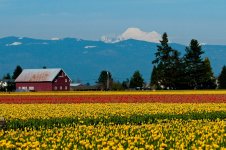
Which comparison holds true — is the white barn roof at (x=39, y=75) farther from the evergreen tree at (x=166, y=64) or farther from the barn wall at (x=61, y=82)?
the evergreen tree at (x=166, y=64)

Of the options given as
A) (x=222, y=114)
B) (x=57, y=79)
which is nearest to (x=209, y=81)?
(x=57, y=79)

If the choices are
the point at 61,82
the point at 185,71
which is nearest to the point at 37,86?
the point at 61,82

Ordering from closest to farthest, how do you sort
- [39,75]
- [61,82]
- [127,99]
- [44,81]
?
[127,99], [44,81], [61,82], [39,75]

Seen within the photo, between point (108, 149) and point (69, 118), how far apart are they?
11971 millimetres

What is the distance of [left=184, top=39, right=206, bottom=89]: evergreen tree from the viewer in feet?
336

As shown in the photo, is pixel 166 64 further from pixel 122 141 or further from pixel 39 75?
pixel 122 141

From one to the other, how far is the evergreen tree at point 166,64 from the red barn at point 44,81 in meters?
26.1

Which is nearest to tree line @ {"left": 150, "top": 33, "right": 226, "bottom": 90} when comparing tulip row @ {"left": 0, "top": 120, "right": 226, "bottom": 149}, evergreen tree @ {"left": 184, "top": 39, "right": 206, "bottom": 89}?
evergreen tree @ {"left": 184, "top": 39, "right": 206, "bottom": 89}

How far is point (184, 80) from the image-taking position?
103 m

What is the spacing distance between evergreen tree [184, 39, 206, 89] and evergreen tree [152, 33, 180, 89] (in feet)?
6.64

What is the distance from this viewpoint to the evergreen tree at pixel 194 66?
10244 cm

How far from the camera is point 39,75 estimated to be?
12812cm

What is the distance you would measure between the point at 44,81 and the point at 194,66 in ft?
119

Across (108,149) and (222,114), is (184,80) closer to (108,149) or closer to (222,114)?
(222,114)
